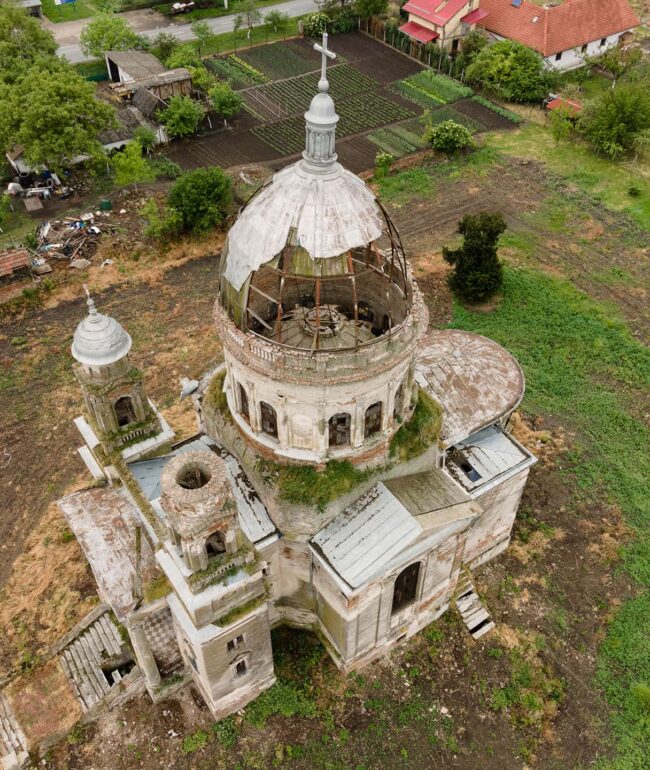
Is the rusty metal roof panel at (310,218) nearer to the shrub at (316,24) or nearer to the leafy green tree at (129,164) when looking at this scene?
the leafy green tree at (129,164)

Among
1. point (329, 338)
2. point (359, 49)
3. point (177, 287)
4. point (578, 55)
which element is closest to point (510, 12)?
point (578, 55)

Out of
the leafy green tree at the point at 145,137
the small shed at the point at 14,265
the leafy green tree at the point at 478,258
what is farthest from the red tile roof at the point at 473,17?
the small shed at the point at 14,265

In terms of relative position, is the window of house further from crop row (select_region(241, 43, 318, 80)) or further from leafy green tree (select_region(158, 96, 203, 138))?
crop row (select_region(241, 43, 318, 80))

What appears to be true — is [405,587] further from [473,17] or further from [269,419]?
[473,17]

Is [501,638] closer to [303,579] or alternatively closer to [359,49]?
[303,579]

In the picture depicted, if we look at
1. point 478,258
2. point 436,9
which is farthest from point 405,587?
point 436,9
